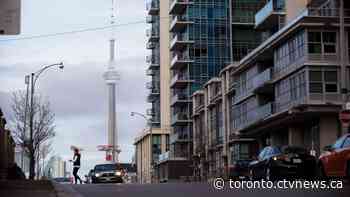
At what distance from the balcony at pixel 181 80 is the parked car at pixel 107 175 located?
192 ft

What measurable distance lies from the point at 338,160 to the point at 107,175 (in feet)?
82.9

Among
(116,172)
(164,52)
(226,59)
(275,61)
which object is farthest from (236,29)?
(116,172)

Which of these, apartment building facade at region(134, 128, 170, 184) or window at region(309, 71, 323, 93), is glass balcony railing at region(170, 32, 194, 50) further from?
window at region(309, 71, 323, 93)

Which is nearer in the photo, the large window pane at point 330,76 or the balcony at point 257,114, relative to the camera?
the large window pane at point 330,76

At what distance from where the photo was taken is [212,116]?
86.9m

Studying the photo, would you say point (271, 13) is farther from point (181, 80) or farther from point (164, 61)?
point (164, 61)

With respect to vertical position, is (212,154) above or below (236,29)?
below

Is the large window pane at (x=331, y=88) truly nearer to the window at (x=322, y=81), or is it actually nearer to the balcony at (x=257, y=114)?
the window at (x=322, y=81)

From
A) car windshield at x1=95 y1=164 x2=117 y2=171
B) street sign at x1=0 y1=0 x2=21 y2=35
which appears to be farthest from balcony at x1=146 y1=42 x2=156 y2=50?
street sign at x1=0 y1=0 x2=21 y2=35

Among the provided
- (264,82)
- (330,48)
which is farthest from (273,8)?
(330,48)

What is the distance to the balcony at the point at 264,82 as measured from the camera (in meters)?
60.9

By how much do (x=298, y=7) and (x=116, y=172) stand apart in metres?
31.1

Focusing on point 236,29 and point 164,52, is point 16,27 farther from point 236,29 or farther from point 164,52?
point 164,52

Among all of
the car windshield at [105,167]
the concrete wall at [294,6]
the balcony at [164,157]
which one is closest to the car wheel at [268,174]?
the car windshield at [105,167]
